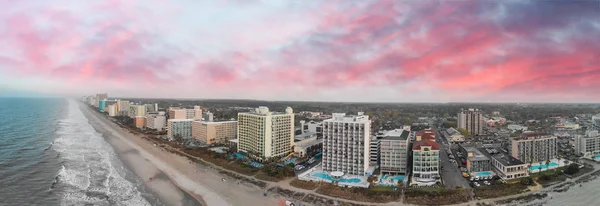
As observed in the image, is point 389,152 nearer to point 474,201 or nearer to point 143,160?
point 474,201

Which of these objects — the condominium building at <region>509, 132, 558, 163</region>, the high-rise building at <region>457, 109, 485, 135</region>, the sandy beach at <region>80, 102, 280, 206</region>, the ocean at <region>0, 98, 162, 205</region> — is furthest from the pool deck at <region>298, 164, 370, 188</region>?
the high-rise building at <region>457, 109, 485, 135</region>

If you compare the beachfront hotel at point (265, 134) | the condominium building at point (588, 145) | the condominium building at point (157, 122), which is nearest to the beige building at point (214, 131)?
the beachfront hotel at point (265, 134)

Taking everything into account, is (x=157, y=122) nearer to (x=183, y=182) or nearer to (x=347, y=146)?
(x=183, y=182)

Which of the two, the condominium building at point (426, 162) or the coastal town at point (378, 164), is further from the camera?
the condominium building at point (426, 162)

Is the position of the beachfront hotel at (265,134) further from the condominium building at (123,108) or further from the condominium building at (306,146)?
the condominium building at (123,108)

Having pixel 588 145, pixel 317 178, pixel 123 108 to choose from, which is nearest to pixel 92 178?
pixel 317 178

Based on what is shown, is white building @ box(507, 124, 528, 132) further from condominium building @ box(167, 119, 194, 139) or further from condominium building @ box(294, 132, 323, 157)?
condominium building @ box(167, 119, 194, 139)
